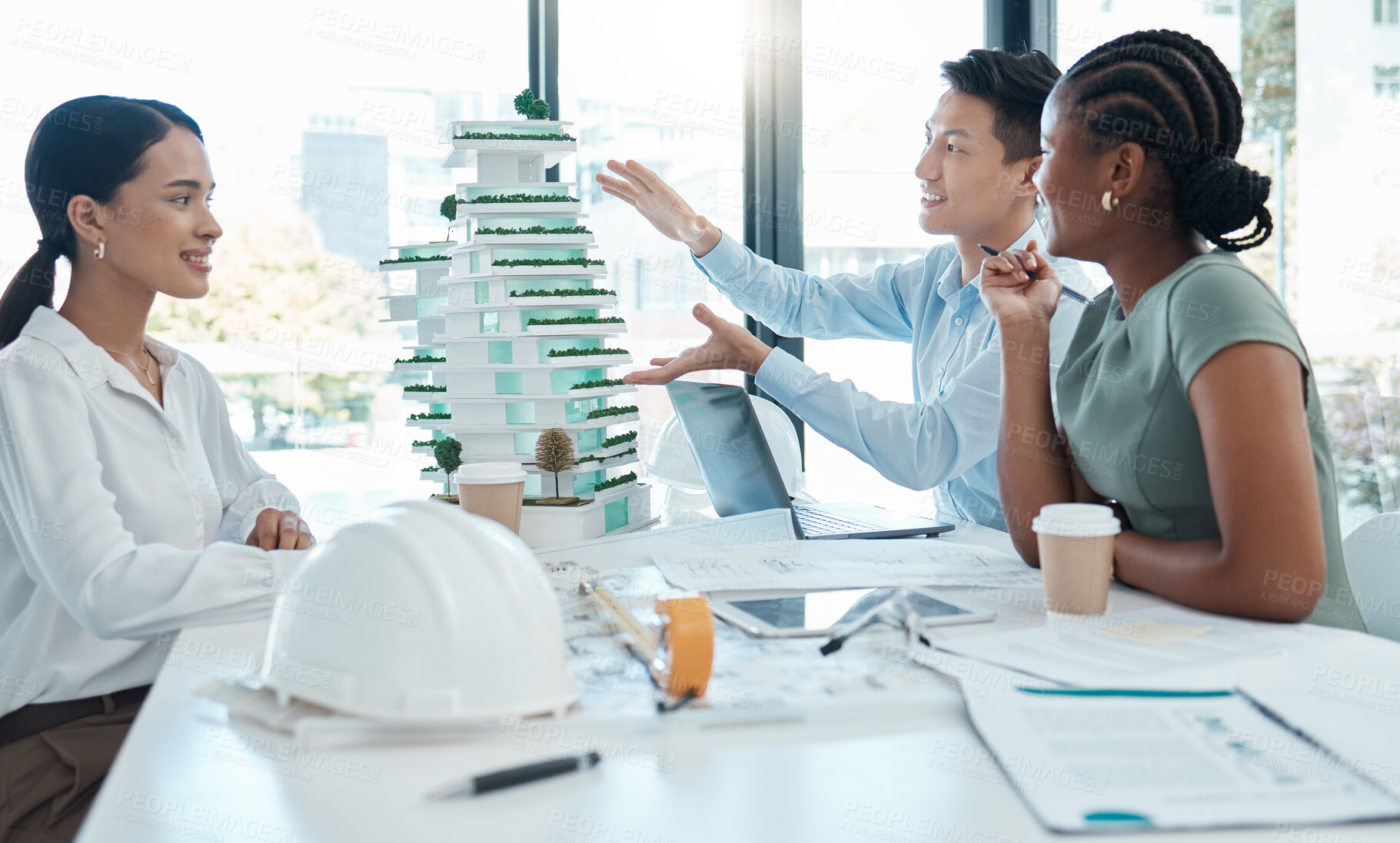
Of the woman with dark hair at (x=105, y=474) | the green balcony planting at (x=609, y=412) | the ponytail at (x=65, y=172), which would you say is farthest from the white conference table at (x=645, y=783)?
the green balcony planting at (x=609, y=412)

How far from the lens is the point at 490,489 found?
142cm

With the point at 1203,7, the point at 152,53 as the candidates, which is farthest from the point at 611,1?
the point at 1203,7

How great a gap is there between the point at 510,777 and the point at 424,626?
0.41ft

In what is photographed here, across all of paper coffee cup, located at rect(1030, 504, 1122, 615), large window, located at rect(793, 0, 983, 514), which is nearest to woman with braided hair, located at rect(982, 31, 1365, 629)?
paper coffee cup, located at rect(1030, 504, 1122, 615)

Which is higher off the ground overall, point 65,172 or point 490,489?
point 65,172

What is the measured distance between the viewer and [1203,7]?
295cm

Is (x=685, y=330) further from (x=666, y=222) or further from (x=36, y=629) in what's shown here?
(x=36, y=629)

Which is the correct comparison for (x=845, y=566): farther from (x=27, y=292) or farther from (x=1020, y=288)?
(x=27, y=292)

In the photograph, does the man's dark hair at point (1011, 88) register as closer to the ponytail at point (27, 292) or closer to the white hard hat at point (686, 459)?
the white hard hat at point (686, 459)

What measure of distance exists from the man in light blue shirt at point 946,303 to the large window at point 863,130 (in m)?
0.79

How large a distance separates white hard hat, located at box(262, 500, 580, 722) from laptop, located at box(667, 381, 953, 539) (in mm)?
907

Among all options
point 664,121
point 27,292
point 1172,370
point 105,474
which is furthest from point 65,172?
point 664,121

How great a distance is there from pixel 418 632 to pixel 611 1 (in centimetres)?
283

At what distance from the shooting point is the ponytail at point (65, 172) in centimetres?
147
